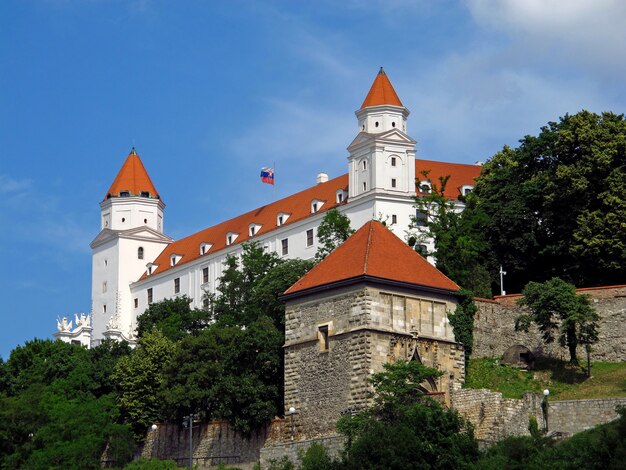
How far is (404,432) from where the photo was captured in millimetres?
48562

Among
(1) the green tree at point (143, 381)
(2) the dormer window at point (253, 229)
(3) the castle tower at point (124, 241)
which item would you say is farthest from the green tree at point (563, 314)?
(3) the castle tower at point (124, 241)

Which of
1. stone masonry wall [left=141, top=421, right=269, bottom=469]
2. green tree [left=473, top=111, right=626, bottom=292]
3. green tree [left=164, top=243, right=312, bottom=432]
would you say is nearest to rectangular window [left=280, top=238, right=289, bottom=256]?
green tree [left=473, top=111, right=626, bottom=292]

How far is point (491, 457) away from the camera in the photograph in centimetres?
4762

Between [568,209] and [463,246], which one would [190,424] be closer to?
[463,246]

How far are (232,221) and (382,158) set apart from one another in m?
19.8

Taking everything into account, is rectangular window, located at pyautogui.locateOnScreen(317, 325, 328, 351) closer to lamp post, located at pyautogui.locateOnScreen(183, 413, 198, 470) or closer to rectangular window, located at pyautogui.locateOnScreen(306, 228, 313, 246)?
lamp post, located at pyautogui.locateOnScreen(183, 413, 198, 470)

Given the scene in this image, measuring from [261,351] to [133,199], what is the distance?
54.2 meters

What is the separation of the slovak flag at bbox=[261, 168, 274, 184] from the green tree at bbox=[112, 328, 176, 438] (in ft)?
116

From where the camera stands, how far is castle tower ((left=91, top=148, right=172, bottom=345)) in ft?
363

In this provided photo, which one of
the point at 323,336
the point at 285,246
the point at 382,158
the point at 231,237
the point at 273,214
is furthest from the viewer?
the point at 231,237

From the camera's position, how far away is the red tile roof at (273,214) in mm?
95062

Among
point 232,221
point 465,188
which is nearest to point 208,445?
point 465,188

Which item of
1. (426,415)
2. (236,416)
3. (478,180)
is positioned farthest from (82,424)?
(478,180)

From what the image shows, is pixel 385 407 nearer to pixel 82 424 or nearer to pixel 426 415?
pixel 426 415
